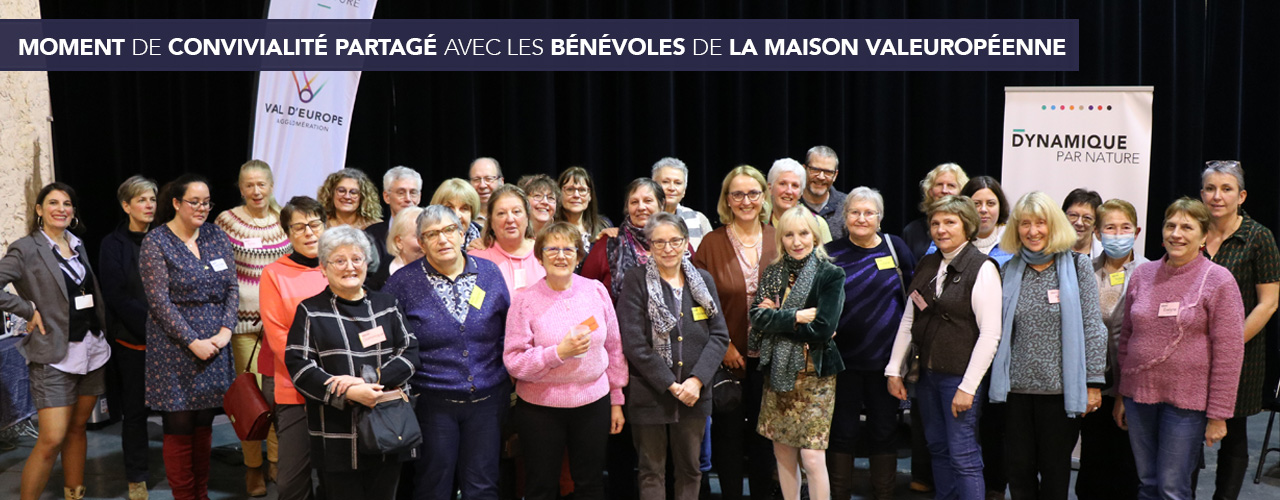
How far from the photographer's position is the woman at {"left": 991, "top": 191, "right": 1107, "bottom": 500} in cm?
319

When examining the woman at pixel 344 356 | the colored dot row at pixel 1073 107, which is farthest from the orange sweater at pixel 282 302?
the colored dot row at pixel 1073 107

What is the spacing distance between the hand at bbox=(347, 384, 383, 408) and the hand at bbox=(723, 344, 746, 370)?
4.28ft

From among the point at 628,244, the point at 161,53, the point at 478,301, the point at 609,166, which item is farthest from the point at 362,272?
the point at 161,53

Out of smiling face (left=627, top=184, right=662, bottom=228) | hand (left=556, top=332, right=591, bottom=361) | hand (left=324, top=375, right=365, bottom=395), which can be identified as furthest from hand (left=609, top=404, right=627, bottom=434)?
hand (left=324, top=375, right=365, bottom=395)

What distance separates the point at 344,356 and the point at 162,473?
90.8 inches

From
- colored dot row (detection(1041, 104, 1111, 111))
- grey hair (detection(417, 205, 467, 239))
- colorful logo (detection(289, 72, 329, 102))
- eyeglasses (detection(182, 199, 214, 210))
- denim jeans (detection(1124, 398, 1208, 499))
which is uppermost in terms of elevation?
colorful logo (detection(289, 72, 329, 102))

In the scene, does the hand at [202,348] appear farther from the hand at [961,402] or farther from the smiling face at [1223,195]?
the smiling face at [1223,195]

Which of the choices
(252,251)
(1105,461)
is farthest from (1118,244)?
(252,251)

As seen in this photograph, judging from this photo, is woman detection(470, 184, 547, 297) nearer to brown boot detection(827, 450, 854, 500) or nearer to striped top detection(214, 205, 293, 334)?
striped top detection(214, 205, 293, 334)

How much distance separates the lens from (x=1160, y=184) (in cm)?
594

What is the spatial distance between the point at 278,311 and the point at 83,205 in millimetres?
4234

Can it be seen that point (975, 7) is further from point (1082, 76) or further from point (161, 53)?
point (161, 53)

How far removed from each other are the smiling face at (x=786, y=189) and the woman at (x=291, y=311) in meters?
1.83

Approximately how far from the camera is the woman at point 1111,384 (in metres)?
3.54
